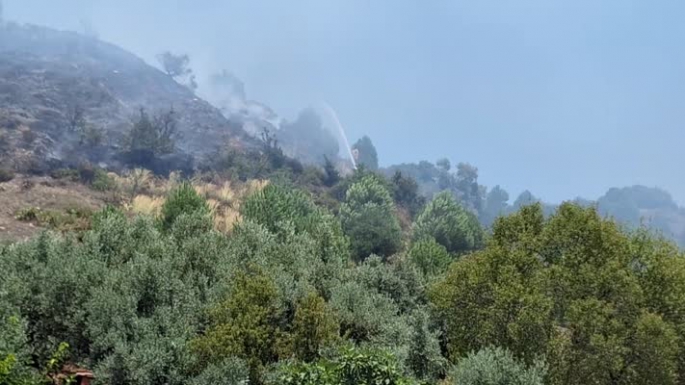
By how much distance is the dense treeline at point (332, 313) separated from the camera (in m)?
7.86

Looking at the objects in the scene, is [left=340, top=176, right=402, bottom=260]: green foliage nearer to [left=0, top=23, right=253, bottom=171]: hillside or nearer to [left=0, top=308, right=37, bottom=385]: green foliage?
[left=0, top=308, right=37, bottom=385]: green foliage

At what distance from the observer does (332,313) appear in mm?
9469

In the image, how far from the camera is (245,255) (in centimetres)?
1145

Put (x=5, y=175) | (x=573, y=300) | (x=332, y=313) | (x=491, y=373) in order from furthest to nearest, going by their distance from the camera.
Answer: (x=5, y=175) < (x=573, y=300) < (x=332, y=313) < (x=491, y=373)

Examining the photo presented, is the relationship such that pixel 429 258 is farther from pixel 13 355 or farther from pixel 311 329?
pixel 13 355

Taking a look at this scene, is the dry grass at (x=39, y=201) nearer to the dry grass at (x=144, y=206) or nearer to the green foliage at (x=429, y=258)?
the dry grass at (x=144, y=206)

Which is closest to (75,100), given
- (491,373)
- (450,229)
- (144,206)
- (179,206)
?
(144,206)

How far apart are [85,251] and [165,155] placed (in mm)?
40171

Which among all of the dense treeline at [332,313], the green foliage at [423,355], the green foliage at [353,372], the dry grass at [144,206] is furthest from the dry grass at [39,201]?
the green foliage at [353,372]

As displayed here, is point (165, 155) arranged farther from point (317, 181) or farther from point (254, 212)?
point (254, 212)

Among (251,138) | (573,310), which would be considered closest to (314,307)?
(573,310)

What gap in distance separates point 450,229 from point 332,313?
2043cm

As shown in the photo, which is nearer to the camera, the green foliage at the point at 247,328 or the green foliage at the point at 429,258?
the green foliage at the point at 247,328

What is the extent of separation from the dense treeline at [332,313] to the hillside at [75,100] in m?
28.1
